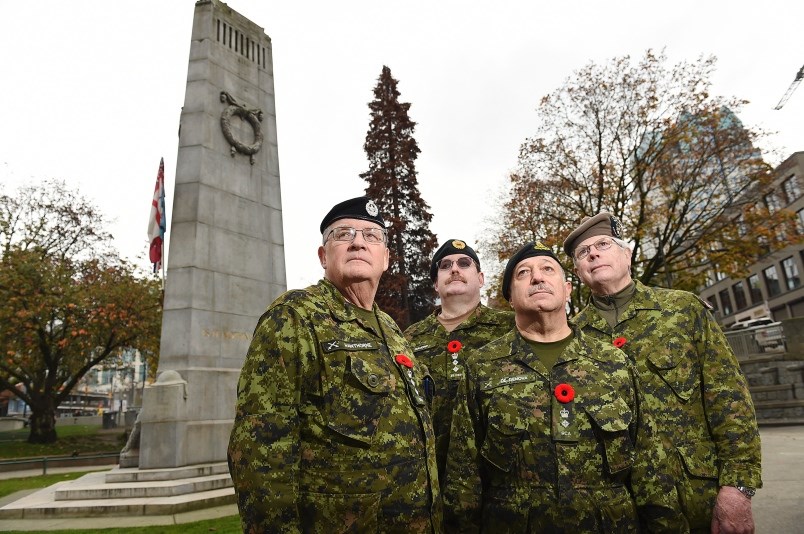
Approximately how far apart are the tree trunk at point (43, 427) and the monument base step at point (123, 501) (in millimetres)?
21259

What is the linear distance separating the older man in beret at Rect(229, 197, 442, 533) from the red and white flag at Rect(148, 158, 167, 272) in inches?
385

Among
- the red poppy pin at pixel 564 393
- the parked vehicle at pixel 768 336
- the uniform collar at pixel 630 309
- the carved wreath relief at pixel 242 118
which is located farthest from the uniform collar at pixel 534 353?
the parked vehicle at pixel 768 336

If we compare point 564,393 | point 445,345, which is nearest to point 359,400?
point 564,393

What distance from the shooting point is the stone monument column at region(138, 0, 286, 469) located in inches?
343

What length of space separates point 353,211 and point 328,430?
4.13 ft

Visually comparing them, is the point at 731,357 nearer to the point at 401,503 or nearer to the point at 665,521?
the point at 665,521

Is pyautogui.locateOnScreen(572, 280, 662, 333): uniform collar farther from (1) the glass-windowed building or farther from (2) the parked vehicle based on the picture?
(1) the glass-windowed building

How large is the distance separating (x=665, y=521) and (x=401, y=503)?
133cm

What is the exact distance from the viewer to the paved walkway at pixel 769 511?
5.19 m

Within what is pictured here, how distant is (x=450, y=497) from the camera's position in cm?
267

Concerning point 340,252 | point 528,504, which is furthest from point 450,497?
point 340,252

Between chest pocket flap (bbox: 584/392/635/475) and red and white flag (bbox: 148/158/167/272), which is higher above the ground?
red and white flag (bbox: 148/158/167/272)

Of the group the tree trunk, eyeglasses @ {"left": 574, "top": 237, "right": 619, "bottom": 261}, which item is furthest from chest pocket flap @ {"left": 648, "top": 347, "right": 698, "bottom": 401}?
the tree trunk

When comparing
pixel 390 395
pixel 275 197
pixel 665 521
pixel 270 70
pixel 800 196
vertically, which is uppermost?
pixel 800 196
